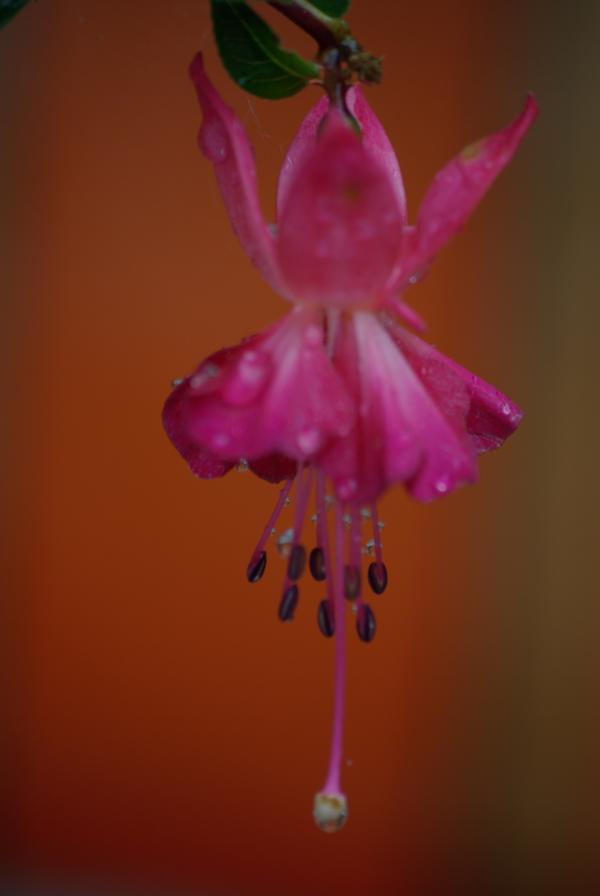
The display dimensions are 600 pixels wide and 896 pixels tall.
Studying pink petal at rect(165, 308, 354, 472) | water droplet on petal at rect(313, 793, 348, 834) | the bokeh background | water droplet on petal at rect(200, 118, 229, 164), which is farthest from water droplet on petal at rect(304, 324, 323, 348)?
the bokeh background

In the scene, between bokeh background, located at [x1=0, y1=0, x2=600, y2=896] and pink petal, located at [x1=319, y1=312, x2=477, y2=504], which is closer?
pink petal, located at [x1=319, y1=312, x2=477, y2=504]

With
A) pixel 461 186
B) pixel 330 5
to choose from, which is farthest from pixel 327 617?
pixel 330 5

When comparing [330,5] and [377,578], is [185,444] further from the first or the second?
[330,5]

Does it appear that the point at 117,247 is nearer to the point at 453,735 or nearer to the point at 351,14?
the point at 351,14

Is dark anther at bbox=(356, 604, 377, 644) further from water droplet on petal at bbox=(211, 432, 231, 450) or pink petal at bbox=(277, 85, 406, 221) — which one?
pink petal at bbox=(277, 85, 406, 221)

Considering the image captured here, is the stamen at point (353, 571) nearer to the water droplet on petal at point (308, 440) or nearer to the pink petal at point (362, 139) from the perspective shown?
the water droplet on petal at point (308, 440)

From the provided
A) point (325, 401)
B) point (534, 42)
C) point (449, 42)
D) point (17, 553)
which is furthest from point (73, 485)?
point (325, 401)
